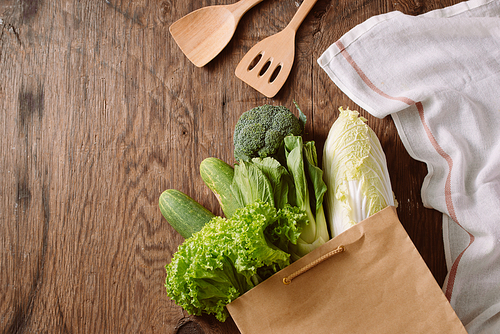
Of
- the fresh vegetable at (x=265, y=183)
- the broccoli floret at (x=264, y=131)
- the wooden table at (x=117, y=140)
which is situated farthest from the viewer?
the wooden table at (x=117, y=140)

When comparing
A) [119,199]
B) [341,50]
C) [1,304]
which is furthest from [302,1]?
[1,304]

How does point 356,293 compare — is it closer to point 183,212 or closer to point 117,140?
point 183,212

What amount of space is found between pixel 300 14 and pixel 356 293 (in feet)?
3.29

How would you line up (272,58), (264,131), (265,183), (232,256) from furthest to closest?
(272,58)
(264,131)
(265,183)
(232,256)

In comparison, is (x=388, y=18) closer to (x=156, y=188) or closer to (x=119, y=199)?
(x=156, y=188)

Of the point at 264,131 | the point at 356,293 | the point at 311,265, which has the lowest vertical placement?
the point at 356,293

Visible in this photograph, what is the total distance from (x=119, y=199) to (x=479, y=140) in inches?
50.0

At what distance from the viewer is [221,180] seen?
1112 mm

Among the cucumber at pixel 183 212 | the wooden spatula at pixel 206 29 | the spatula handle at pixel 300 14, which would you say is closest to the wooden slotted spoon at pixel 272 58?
the spatula handle at pixel 300 14

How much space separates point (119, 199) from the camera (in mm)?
1270

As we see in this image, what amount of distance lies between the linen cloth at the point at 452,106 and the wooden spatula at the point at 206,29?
0.38 metres

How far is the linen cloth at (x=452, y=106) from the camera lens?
1.07 meters

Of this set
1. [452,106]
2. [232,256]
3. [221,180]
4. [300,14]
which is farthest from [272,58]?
[232,256]

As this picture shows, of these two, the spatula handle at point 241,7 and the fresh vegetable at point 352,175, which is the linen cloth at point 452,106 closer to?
the fresh vegetable at point 352,175
